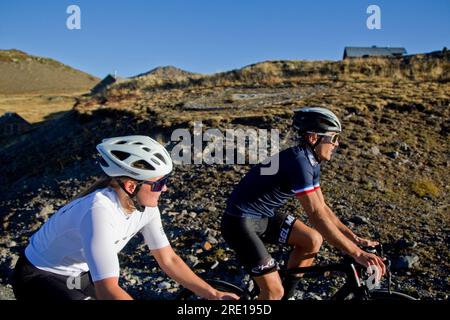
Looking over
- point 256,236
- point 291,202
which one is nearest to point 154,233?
point 256,236

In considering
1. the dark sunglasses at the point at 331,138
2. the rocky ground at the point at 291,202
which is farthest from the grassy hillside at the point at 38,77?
the dark sunglasses at the point at 331,138

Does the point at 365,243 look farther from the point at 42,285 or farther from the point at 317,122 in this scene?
the point at 42,285

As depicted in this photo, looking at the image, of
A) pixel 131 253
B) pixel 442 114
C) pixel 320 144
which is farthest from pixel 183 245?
pixel 442 114

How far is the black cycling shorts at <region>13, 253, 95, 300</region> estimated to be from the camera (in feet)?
10.1

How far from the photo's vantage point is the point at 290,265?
14.5 ft

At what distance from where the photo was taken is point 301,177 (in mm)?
3965

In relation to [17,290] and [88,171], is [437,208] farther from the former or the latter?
→ [88,171]

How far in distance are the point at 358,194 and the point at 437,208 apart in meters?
1.50

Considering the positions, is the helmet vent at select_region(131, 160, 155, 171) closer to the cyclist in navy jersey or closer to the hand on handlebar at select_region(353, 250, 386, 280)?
the cyclist in navy jersey

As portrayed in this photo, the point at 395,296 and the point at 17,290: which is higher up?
the point at 17,290

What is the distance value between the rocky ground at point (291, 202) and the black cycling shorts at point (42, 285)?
3262 millimetres

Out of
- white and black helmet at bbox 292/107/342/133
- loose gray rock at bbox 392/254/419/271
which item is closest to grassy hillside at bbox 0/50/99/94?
loose gray rock at bbox 392/254/419/271

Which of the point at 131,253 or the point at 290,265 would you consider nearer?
the point at 290,265

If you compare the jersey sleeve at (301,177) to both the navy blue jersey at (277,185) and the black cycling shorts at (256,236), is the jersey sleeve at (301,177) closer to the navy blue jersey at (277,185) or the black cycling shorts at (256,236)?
the navy blue jersey at (277,185)
